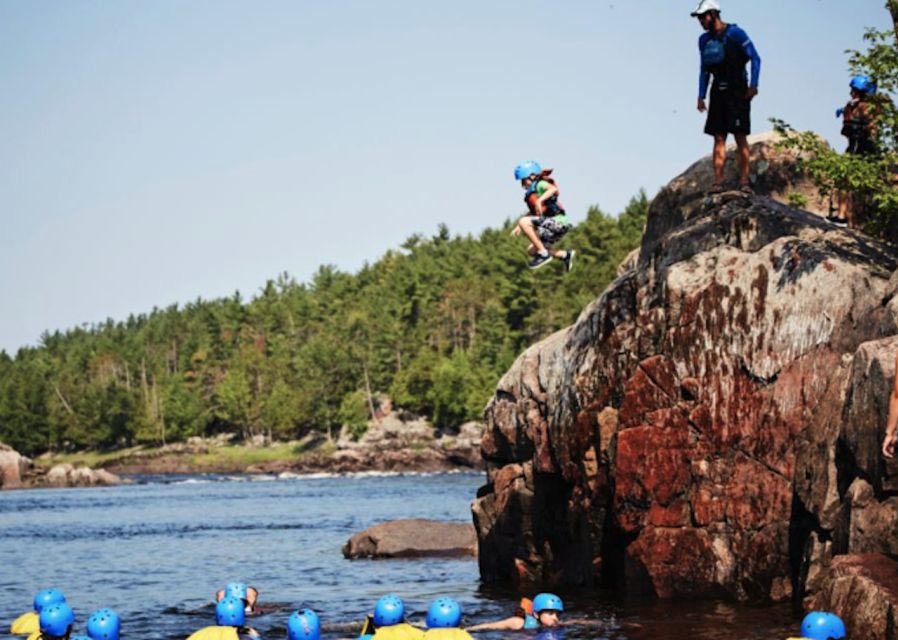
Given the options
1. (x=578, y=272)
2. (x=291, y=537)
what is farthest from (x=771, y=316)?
(x=578, y=272)

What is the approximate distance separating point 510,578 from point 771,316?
9.89 meters

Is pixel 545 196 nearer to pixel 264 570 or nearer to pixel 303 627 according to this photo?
pixel 303 627

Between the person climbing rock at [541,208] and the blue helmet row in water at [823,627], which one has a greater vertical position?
the person climbing rock at [541,208]

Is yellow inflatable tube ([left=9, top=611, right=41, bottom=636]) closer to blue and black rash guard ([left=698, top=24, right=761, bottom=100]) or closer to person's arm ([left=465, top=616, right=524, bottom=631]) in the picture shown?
person's arm ([left=465, top=616, right=524, bottom=631])

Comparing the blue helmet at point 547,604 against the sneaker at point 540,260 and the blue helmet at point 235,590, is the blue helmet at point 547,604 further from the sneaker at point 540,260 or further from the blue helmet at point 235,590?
Result: the sneaker at point 540,260

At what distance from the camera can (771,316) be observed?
20.4 metres

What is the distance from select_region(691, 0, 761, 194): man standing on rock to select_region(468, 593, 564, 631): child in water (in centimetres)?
843

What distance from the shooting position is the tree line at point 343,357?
128250 millimetres

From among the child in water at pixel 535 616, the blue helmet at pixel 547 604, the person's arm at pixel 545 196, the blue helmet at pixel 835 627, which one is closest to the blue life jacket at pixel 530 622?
the child in water at pixel 535 616

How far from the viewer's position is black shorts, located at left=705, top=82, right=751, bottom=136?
2123 centimetres

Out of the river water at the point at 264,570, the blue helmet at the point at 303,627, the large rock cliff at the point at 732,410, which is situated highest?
the large rock cliff at the point at 732,410

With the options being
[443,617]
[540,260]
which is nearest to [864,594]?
[443,617]

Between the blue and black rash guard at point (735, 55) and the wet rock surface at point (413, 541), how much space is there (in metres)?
18.1

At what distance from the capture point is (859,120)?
921 inches
